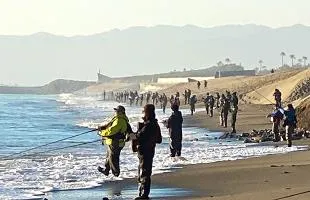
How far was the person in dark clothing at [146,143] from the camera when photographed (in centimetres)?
1241

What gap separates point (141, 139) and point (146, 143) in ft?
0.36

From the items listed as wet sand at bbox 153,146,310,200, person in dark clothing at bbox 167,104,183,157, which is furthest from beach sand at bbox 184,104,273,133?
wet sand at bbox 153,146,310,200

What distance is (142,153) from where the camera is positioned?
1256cm

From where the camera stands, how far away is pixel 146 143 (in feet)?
41.1

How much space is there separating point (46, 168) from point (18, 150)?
6960mm

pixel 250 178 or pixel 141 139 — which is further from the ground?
pixel 141 139

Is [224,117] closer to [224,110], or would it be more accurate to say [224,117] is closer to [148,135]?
[224,110]

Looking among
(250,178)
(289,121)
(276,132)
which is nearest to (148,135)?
(250,178)

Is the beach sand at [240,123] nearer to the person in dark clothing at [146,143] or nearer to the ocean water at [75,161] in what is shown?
the ocean water at [75,161]

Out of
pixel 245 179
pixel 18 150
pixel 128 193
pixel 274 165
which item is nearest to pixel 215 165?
pixel 274 165

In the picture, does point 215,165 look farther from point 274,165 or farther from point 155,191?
point 155,191

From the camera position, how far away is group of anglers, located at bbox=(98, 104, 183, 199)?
12.5 m

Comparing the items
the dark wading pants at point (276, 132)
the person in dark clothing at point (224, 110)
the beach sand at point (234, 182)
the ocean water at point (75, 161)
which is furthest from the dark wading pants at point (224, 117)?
the beach sand at point (234, 182)

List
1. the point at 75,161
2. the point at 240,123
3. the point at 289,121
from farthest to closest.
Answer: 1. the point at 240,123
2. the point at 289,121
3. the point at 75,161
